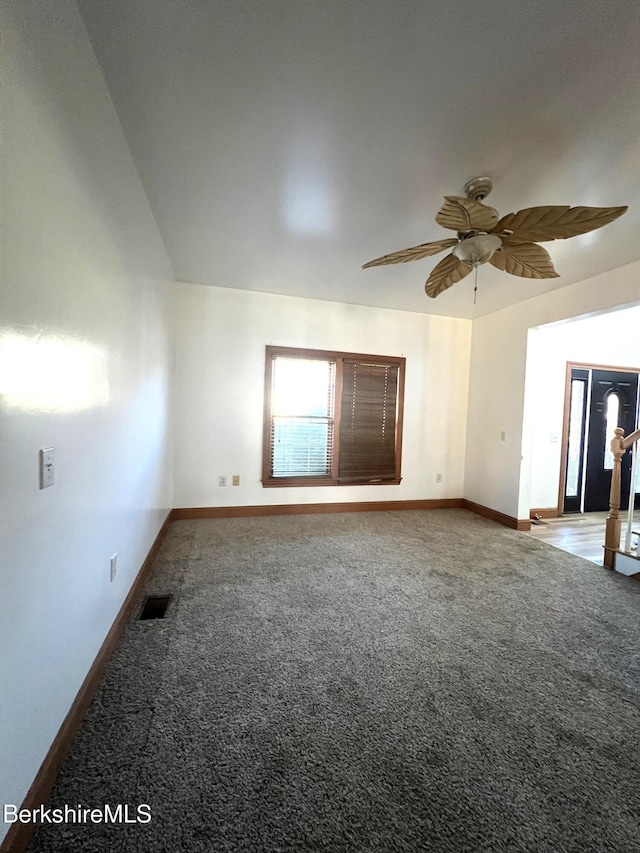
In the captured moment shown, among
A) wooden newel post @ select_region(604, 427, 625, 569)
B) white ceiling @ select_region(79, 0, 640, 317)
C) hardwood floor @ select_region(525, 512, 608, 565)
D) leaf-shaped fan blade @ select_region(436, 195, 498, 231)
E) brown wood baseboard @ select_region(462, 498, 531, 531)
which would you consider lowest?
hardwood floor @ select_region(525, 512, 608, 565)

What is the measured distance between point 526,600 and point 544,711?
1041mm

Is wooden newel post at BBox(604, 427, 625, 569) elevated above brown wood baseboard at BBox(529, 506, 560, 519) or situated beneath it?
elevated above

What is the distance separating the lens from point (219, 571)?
2.62 m

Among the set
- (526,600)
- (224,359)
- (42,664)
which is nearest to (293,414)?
(224,359)

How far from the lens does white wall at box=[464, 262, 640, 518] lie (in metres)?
3.36

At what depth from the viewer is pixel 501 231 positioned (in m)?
1.77

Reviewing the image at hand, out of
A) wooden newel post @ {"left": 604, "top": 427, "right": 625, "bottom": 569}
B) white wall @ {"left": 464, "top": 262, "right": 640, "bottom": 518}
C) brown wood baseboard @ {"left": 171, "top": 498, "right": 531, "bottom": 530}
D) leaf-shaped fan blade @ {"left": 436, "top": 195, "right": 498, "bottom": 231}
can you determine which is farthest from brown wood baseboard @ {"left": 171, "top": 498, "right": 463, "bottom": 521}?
leaf-shaped fan blade @ {"left": 436, "top": 195, "right": 498, "bottom": 231}

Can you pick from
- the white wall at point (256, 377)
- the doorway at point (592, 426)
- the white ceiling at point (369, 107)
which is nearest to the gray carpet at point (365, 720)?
the white wall at point (256, 377)

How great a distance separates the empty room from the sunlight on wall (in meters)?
0.01

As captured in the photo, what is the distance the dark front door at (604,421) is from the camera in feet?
15.5

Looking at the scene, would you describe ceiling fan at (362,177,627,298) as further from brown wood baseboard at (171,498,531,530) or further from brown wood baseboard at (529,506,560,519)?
brown wood baseboard at (529,506,560,519)

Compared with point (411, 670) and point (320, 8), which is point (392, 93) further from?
point (411, 670)

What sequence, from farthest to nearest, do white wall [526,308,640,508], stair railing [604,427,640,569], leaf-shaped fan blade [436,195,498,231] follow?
white wall [526,308,640,508] < stair railing [604,427,640,569] < leaf-shaped fan blade [436,195,498,231]

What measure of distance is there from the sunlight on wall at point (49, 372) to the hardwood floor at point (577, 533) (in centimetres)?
420
